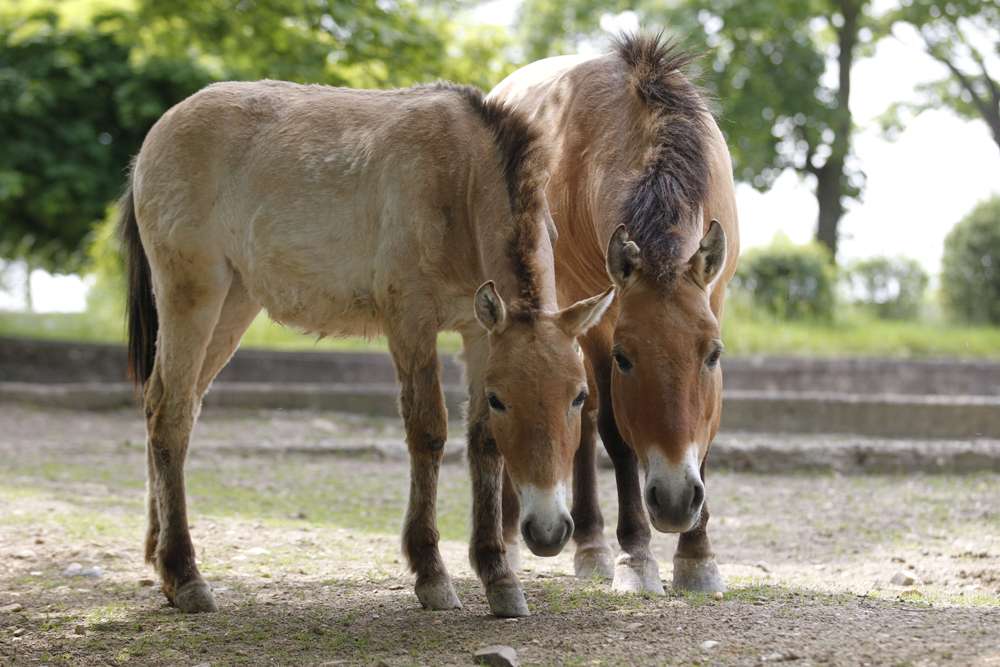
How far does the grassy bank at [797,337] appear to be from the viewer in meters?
17.1

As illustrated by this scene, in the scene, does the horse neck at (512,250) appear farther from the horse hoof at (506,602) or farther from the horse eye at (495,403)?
the horse hoof at (506,602)

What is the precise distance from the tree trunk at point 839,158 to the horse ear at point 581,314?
22.8m

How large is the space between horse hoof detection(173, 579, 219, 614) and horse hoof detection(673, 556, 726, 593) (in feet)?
6.85

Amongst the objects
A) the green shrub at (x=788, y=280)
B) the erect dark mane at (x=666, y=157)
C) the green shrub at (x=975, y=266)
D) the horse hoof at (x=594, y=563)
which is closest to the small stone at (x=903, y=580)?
the horse hoof at (x=594, y=563)

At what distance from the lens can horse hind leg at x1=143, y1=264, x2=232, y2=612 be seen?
5.27 metres

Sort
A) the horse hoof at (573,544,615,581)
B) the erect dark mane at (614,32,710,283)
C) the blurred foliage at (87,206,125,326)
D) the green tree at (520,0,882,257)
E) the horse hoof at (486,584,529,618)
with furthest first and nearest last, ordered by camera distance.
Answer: the green tree at (520,0,882,257)
the blurred foliage at (87,206,125,326)
the horse hoof at (573,544,615,581)
the erect dark mane at (614,32,710,283)
the horse hoof at (486,584,529,618)

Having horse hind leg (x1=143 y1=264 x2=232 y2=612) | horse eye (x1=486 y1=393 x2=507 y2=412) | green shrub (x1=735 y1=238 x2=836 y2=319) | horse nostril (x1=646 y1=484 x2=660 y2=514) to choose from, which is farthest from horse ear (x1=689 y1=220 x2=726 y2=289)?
green shrub (x1=735 y1=238 x2=836 y2=319)

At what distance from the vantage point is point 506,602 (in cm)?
454

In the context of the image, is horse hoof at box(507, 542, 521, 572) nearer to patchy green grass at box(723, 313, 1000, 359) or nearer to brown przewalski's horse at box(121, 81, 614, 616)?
brown przewalski's horse at box(121, 81, 614, 616)

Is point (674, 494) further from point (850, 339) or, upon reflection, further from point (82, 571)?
point (850, 339)

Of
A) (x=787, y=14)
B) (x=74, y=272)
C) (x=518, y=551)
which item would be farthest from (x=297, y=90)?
(x=787, y=14)

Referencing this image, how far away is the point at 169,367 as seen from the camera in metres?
5.38

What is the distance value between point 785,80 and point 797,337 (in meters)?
10.1

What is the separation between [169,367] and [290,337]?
1308 cm
